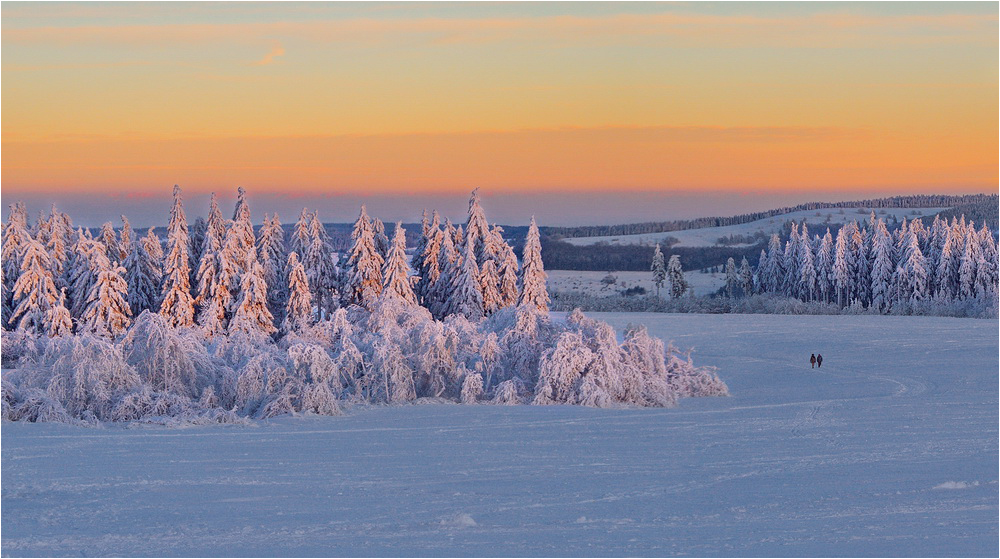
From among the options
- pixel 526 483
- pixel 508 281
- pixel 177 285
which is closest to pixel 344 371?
pixel 526 483

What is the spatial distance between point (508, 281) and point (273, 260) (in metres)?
11.8

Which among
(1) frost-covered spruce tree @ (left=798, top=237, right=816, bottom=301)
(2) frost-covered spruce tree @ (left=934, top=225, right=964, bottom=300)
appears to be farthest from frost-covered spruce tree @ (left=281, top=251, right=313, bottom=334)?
(2) frost-covered spruce tree @ (left=934, top=225, right=964, bottom=300)

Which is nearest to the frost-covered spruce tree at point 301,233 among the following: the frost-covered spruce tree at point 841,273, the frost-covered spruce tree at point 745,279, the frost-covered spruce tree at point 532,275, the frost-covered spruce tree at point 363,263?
the frost-covered spruce tree at point 363,263

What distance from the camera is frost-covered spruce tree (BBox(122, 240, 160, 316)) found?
38.4 meters

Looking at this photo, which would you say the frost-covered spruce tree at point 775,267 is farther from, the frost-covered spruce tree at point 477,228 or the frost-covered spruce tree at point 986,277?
the frost-covered spruce tree at point 477,228

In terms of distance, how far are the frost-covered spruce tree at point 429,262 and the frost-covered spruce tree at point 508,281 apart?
3740 millimetres

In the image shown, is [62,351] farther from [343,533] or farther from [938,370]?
[938,370]

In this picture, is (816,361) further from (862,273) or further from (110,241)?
(862,273)

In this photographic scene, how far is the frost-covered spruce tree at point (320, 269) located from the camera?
44.5 metres

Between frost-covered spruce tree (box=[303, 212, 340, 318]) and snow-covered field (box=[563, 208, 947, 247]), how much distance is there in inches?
Result: 4296

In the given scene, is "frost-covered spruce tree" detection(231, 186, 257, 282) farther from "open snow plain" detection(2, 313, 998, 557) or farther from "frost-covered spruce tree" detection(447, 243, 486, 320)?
"open snow plain" detection(2, 313, 998, 557)

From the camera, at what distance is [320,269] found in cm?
4469

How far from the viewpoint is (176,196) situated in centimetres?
3872

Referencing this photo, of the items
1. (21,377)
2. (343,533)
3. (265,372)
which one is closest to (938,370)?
(265,372)
